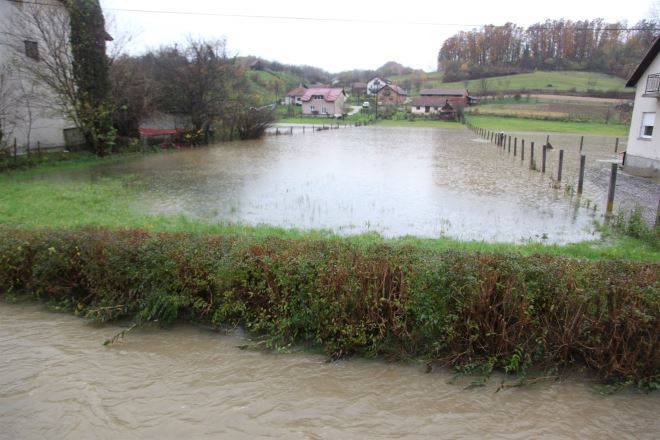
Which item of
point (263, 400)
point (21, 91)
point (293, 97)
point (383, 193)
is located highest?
point (293, 97)

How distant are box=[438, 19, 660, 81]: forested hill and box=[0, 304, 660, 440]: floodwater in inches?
4265

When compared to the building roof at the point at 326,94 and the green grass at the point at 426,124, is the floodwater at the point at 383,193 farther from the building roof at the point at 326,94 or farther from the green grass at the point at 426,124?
the building roof at the point at 326,94

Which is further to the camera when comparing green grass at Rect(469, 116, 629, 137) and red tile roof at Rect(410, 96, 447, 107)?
red tile roof at Rect(410, 96, 447, 107)

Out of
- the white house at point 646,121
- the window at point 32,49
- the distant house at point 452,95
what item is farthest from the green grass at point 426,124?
the window at point 32,49

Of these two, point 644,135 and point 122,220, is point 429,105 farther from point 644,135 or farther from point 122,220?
point 122,220

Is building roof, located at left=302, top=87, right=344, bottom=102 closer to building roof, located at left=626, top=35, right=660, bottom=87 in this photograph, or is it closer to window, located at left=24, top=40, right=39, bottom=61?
building roof, located at left=626, top=35, right=660, bottom=87

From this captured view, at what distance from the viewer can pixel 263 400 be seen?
4770 mm

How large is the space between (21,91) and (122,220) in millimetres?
15814

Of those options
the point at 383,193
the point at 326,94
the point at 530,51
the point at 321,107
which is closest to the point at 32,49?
the point at 383,193

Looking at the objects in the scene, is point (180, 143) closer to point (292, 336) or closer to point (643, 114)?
point (643, 114)

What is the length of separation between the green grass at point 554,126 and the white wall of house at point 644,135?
3539 centimetres

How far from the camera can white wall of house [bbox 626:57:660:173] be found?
21391mm

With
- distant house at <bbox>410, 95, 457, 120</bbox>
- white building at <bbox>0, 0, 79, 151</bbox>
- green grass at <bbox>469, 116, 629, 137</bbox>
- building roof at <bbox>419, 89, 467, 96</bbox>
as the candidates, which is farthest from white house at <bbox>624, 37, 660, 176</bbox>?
building roof at <bbox>419, 89, 467, 96</bbox>

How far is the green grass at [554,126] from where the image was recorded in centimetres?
5839
